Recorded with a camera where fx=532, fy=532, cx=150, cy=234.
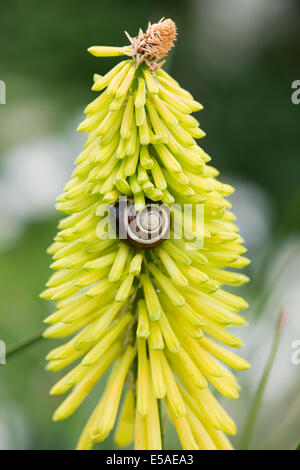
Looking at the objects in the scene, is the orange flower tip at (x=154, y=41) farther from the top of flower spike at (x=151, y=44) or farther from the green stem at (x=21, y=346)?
the green stem at (x=21, y=346)

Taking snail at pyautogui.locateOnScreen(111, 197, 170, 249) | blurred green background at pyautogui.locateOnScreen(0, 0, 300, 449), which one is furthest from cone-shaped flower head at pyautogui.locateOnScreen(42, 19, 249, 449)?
blurred green background at pyautogui.locateOnScreen(0, 0, 300, 449)

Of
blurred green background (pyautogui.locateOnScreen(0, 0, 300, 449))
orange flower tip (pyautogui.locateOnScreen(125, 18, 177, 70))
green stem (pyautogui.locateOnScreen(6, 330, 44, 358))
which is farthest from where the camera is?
blurred green background (pyautogui.locateOnScreen(0, 0, 300, 449))

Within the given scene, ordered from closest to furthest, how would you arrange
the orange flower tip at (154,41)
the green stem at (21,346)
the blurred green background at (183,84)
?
1. the orange flower tip at (154,41)
2. the green stem at (21,346)
3. the blurred green background at (183,84)

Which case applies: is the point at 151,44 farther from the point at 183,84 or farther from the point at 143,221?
the point at 183,84

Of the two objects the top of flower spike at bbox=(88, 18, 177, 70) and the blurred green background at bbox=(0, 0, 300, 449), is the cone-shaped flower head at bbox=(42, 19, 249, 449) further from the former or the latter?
the blurred green background at bbox=(0, 0, 300, 449)

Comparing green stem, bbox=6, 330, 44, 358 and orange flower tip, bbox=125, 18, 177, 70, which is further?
green stem, bbox=6, 330, 44, 358

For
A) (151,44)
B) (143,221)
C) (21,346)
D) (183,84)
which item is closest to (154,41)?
(151,44)

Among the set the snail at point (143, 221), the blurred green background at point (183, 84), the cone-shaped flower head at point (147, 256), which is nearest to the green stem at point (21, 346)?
the cone-shaped flower head at point (147, 256)
